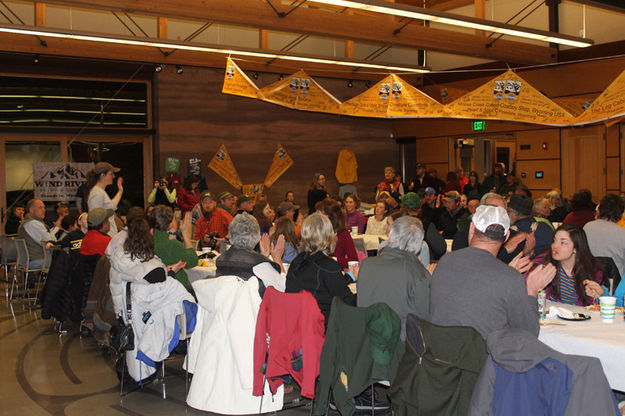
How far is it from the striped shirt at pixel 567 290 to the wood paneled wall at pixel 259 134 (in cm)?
983

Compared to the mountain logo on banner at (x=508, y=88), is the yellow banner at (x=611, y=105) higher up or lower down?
lower down

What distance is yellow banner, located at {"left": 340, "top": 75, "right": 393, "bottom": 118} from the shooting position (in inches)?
376

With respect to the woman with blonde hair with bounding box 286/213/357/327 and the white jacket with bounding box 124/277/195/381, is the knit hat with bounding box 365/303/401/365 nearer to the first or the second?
the woman with blonde hair with bounding box 286/213/357/327

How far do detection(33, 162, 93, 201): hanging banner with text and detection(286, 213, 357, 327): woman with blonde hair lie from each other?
8.73m

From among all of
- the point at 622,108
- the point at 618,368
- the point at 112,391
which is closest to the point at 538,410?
the point at 618,368

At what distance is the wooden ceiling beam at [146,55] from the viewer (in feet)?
36.3

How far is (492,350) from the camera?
2584 millimetres

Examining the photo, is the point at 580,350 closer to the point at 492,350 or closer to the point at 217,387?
the point at 492,350

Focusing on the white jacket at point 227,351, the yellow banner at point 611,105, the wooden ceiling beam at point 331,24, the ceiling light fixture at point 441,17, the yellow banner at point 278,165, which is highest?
the wooden ceiling beam at point 331,24

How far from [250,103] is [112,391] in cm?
966

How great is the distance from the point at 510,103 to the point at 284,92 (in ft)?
11.2

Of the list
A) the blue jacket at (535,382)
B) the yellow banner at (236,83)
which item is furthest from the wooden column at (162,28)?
the blue jacket at (535,382)

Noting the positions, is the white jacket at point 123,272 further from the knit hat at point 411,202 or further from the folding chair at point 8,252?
the folding chair at point 8,252

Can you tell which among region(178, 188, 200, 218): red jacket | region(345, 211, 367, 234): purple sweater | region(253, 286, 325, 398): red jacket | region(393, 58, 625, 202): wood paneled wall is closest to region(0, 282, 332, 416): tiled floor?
region(253, 286, 325, 398): red jacket
